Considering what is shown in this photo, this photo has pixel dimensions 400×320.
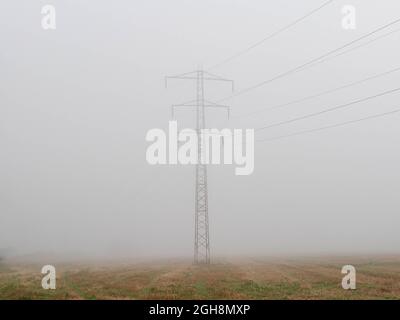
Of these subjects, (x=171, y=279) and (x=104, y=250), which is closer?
(x=171, y=279)

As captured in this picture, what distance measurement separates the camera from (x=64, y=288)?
4450 cm

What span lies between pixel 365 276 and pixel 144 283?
20.9 metres

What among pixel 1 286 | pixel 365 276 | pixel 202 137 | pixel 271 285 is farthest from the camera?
pixel 202 137

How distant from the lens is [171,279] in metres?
49.7

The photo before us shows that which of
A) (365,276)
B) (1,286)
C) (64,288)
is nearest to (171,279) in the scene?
(64,288)

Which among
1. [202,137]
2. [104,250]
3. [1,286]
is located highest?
[202,137]
